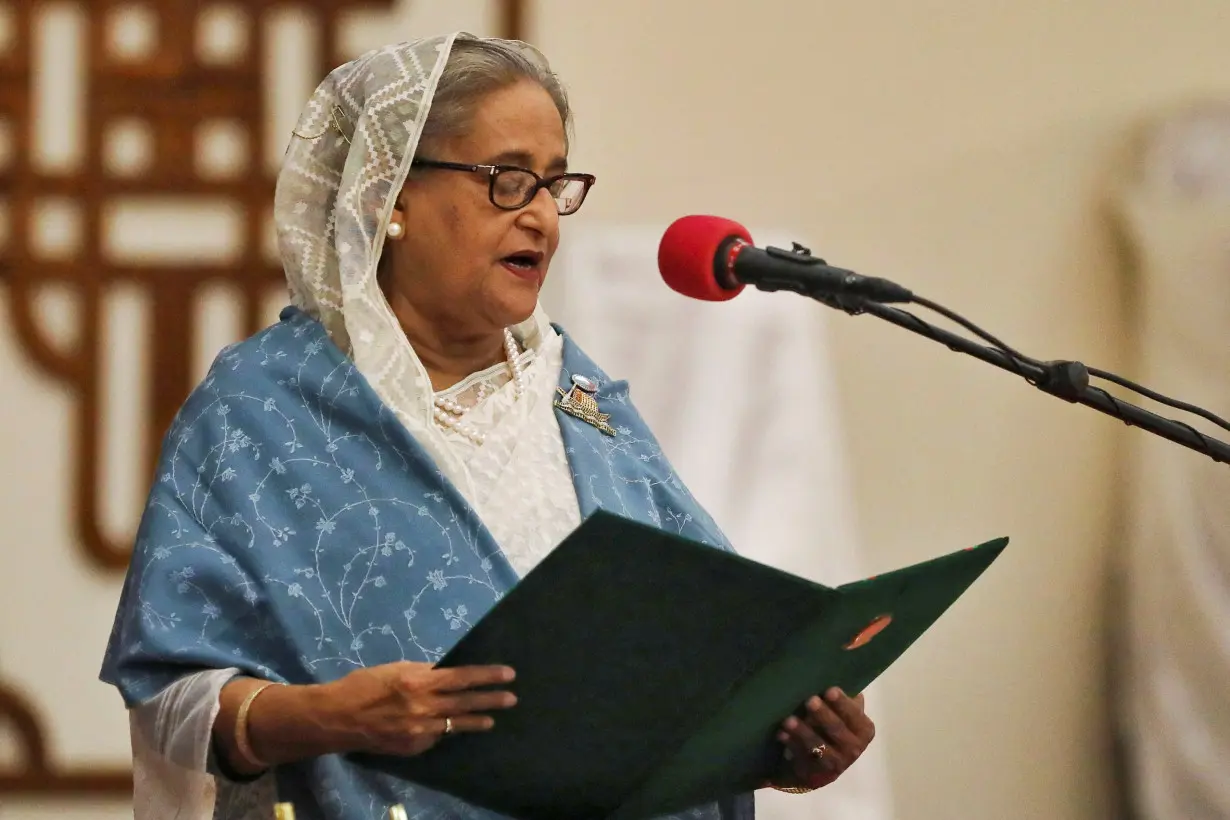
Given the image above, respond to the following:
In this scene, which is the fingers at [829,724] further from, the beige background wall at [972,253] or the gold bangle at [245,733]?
the beige background wall at [972,253]

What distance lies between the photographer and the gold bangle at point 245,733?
56.6 inches

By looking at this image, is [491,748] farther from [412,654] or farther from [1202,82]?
[1202,82]

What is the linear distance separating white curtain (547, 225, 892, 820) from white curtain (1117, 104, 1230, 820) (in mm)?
608

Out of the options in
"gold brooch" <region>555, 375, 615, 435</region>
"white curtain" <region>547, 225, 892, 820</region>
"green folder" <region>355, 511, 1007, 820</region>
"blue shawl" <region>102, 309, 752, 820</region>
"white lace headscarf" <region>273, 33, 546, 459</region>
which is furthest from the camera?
"white curtain" <region>547, 225, 892, 820</region>

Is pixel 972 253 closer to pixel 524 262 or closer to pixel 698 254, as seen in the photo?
pixel 524 262

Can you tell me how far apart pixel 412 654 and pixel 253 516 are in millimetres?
222

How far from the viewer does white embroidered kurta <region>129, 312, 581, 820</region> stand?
1.48 meters

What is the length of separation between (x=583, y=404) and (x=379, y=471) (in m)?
0.34

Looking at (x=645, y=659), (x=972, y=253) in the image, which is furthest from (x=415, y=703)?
(x=972, y=253)

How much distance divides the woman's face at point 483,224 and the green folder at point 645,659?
56 cm

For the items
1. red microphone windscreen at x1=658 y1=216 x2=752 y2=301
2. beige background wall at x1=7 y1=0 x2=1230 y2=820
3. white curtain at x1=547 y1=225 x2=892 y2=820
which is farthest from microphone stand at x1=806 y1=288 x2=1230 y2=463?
beige background wall at x1=7 y1=0 x2=1230 y2=820

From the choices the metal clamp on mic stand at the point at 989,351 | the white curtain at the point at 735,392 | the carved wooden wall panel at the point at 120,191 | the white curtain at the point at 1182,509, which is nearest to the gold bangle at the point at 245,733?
the metal clamp on mic stand at the point at 989,351

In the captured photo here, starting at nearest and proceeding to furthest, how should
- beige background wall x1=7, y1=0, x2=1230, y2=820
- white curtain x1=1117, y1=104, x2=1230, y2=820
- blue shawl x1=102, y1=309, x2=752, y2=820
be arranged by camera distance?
blue shawl x1=102, y1=309, x2=752, y2=820
white curtain x1=1117, y1=104, x2=1230, y2=820
beige background wall x1=7, y1=0, x2=1230, y2=820

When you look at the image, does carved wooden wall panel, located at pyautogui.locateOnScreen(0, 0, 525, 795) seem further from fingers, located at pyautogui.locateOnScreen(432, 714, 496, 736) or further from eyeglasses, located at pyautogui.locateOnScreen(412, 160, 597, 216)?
fingers, located at pyautogui.locateOnScreen(432, 714, 496, 736)
